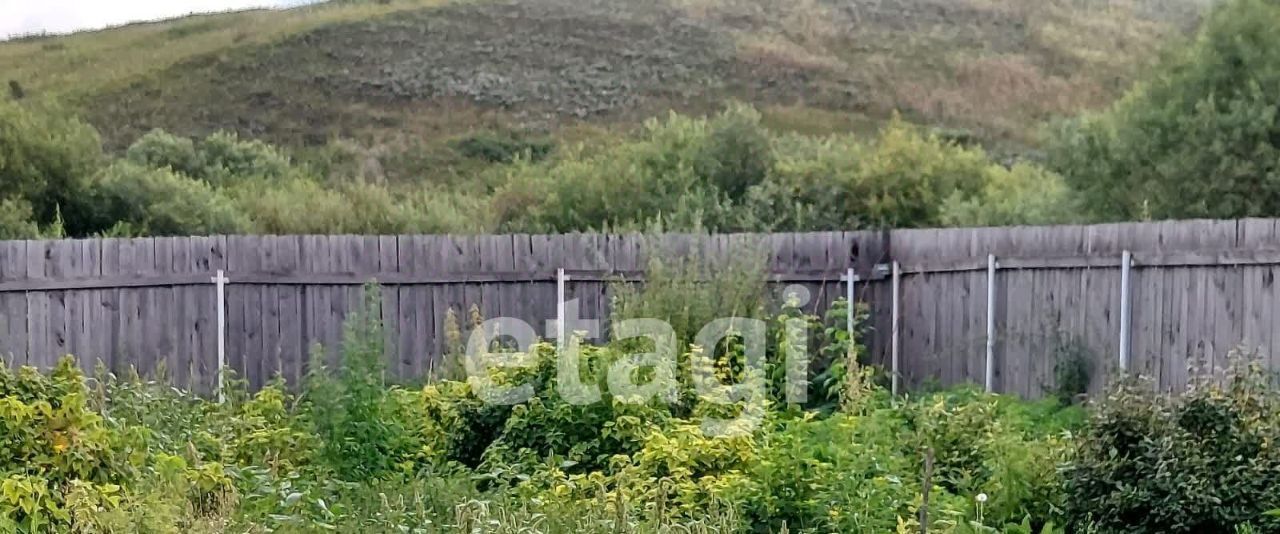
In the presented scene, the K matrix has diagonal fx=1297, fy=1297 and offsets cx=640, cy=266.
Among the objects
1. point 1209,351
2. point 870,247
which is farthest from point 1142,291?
point 870,247

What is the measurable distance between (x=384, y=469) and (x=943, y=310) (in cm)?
548

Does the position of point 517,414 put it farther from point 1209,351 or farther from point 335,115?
point 335,115

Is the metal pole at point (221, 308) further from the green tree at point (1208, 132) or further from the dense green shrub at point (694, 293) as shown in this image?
the green tree at point (1208, 132)

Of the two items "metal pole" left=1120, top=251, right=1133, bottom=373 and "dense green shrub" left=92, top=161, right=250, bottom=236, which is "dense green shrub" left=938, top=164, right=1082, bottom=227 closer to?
"metal pole" left=1120, top=251, right=1133, bottom=373

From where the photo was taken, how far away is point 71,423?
468 centimetres

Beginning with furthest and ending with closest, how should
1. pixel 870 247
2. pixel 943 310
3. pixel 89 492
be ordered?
pixel 870 247, pixel 943 310, pixel 89 492

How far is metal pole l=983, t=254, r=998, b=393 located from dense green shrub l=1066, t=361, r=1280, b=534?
3.86 metres

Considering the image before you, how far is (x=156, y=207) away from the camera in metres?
16.8

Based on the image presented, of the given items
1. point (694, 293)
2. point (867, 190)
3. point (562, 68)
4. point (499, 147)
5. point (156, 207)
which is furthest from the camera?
point (562, 68)

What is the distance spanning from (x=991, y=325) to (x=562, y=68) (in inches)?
1258

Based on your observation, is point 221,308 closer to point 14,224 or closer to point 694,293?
point 694,293

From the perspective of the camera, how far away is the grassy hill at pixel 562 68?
34.6m

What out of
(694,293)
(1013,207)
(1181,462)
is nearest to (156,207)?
(694,293)

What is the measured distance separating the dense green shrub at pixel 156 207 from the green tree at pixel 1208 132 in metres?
11.2
